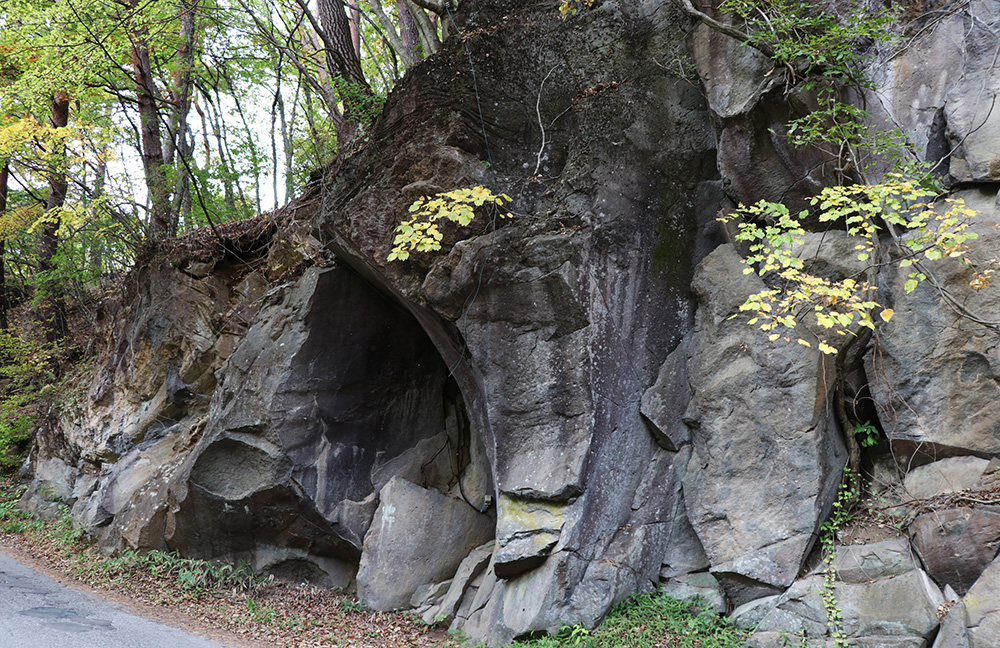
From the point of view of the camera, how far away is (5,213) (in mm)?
13344

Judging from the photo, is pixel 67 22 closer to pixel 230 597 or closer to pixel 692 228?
Answer: pixel 230 597

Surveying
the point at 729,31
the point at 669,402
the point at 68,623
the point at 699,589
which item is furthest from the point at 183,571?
the point at 729,31

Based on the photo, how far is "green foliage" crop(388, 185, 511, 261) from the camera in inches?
253

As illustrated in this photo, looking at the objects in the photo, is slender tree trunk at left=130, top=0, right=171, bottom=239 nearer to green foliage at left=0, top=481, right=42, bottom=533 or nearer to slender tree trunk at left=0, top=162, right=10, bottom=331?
slender tree trunk at left=0, top=162, right=10, bottom=331

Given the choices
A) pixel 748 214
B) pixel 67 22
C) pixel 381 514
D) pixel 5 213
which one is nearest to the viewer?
pixel 748 214

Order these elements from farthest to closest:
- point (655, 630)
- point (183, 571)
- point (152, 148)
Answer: point (152, 148) < point (183, 571) < point (655, 630)

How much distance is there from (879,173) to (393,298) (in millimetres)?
5662

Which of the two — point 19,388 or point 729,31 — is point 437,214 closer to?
point 729,31

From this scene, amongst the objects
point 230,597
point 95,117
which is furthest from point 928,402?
point 95,117

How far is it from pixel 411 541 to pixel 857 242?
5.86 metres

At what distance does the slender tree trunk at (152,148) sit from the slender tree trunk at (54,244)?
1672 mm

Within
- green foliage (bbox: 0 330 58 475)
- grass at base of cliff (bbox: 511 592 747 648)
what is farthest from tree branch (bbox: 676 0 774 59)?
green foliage (bbox: 0 330 58 475)

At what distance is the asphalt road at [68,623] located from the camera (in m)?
6.02

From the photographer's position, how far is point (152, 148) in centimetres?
1250
